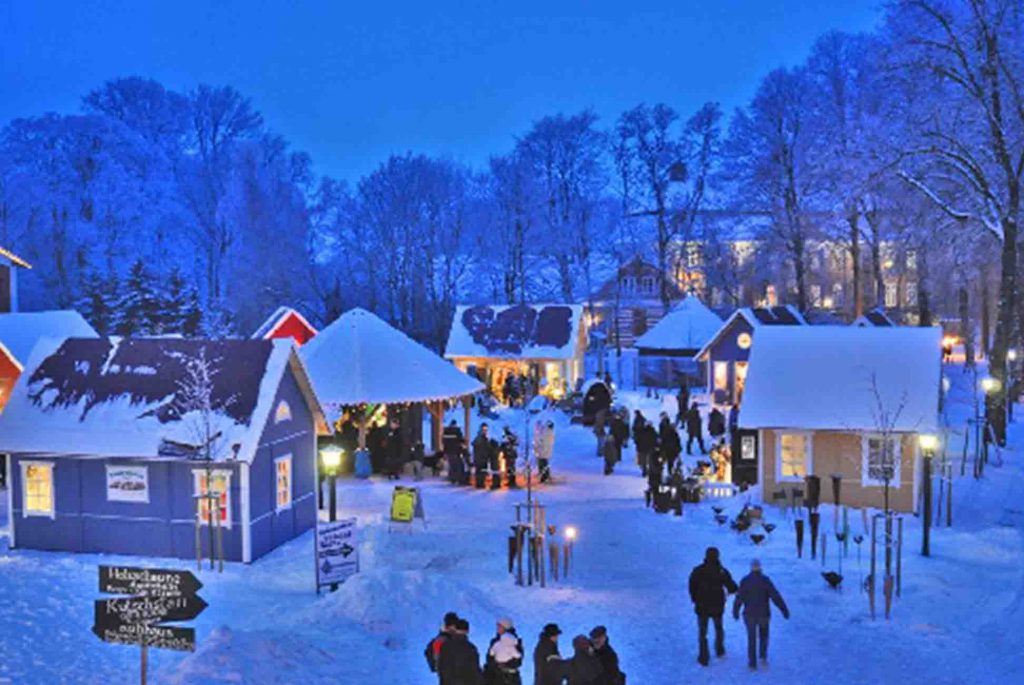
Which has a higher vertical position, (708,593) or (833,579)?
(708,593)

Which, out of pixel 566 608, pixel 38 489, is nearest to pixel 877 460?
pixel 566 608

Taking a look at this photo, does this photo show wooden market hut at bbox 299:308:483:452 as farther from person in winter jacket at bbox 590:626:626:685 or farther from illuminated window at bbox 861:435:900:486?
person in winter jacket at bbox 590:626:626:685

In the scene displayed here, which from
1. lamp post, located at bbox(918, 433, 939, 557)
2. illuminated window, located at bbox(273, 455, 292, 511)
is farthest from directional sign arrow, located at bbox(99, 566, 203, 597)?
lamp post, located at bbox(918, 433, 939, 557)

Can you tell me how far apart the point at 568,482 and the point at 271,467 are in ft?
27.9

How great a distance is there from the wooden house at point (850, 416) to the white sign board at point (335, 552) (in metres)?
8.85

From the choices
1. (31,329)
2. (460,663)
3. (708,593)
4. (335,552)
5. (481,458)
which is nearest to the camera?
(460,663)

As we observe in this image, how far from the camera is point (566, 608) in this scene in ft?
46.1

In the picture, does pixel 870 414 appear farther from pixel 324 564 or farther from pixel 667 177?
pixel 667 177

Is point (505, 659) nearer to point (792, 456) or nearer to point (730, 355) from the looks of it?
point (792, 456)

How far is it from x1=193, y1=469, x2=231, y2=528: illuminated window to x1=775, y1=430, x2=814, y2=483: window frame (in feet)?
35.9

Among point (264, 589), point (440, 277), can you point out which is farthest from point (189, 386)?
point (440, 277)

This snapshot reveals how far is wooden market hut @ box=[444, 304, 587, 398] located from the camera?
39.2m

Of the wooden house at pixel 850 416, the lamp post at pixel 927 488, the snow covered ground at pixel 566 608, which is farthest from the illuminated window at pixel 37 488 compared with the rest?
the lamp post at pixel 927 488

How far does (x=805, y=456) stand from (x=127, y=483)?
13.2 metres
